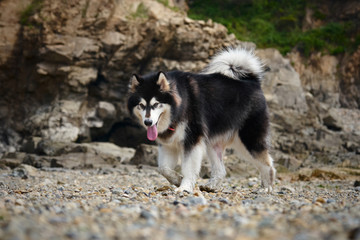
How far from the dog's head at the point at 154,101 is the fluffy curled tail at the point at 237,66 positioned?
128cm

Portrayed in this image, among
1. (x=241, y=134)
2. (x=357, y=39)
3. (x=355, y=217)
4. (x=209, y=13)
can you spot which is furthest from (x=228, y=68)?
(x=357, y=39)

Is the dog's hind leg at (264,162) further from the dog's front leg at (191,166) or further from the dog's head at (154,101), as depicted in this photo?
the dog's head at (154,101)

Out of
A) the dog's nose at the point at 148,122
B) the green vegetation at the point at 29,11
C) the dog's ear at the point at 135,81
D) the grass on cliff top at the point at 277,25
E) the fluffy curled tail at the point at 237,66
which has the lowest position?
the dog's nose at the point at 148,122

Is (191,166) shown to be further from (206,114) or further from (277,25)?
(277,25)

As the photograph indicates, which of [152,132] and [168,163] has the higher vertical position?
[152,132]

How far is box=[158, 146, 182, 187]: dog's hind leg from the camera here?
5.40 m

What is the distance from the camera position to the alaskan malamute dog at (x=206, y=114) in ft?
17.4

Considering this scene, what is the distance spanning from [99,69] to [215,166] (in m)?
11.2

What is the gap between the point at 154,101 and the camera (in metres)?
5.23

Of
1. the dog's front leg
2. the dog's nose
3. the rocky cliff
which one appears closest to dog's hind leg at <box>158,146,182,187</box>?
the dog's front leg

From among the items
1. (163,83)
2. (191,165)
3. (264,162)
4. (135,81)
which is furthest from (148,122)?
(264,162)

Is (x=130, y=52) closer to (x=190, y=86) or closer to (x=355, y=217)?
(x=190, y=86)

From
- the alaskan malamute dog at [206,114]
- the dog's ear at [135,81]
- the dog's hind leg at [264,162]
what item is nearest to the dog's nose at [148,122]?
the alaskan malamute dog at [206,114]

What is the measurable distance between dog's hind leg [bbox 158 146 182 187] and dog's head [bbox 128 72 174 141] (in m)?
0.30
